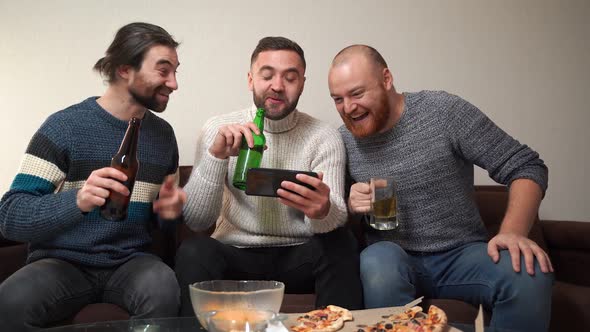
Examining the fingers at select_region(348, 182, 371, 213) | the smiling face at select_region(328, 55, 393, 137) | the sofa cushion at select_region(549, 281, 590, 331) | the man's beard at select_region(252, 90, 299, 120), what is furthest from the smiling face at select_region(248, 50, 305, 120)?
the sofa cushion at select_region(549, 281, 590, 331)

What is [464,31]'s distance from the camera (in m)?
2.43

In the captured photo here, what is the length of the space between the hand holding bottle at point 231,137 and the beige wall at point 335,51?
73 cm

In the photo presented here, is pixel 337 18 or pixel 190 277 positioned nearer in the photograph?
pixel 190 277

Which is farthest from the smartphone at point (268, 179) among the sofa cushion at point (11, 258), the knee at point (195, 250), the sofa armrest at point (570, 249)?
the sofa armrest at point (570, 249)

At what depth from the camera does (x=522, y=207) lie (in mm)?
1628

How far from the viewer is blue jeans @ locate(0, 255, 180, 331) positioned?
137 cm

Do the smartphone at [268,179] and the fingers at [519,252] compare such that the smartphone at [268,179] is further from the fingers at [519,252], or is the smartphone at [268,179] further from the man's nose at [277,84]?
the fingers at [519,252]

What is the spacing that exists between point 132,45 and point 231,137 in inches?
18.4

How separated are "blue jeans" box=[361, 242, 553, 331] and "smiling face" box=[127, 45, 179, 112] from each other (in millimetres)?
817

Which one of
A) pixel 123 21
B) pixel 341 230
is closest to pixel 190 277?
pixel 341 230

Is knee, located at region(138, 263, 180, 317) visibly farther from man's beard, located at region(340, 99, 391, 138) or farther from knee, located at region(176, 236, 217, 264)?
man's beard, located at region(340, 99, 391, 138)

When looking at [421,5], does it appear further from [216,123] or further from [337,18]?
[216,123]

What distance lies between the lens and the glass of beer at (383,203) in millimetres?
1557

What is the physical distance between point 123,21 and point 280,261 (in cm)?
128
